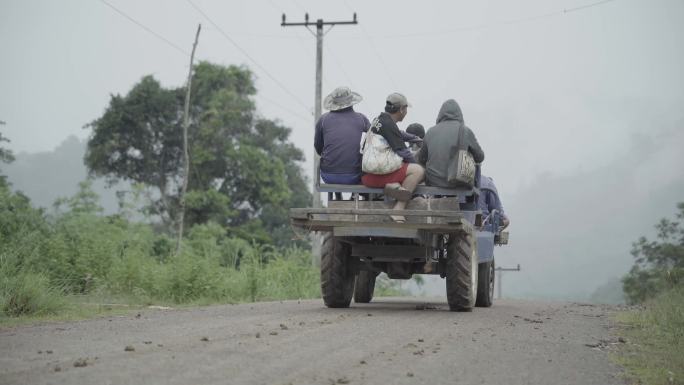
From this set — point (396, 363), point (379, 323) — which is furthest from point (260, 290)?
point (396, 363)

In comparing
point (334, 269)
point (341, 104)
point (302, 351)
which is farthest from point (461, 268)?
point (302, 351)

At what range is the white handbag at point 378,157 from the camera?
11.2 meters

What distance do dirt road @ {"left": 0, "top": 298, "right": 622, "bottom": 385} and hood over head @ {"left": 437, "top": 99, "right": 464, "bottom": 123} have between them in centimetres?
300

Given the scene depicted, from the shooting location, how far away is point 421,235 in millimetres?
10805

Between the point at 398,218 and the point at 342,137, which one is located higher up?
the point at 342,137

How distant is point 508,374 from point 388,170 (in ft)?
17.0

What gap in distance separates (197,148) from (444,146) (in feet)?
128

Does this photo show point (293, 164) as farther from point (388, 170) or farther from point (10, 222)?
point (388, 170)

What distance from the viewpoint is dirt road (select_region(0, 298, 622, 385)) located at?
18.9 feet

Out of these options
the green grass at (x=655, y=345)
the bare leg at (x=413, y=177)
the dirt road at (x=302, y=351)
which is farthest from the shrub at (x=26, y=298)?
the green grass at (x=655, y=345)

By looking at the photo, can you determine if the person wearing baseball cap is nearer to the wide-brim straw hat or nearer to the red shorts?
the red shorts

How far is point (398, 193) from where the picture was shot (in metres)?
11.1

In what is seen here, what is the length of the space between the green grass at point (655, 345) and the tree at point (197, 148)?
1493 inches

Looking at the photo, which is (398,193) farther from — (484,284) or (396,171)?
(484,284)
